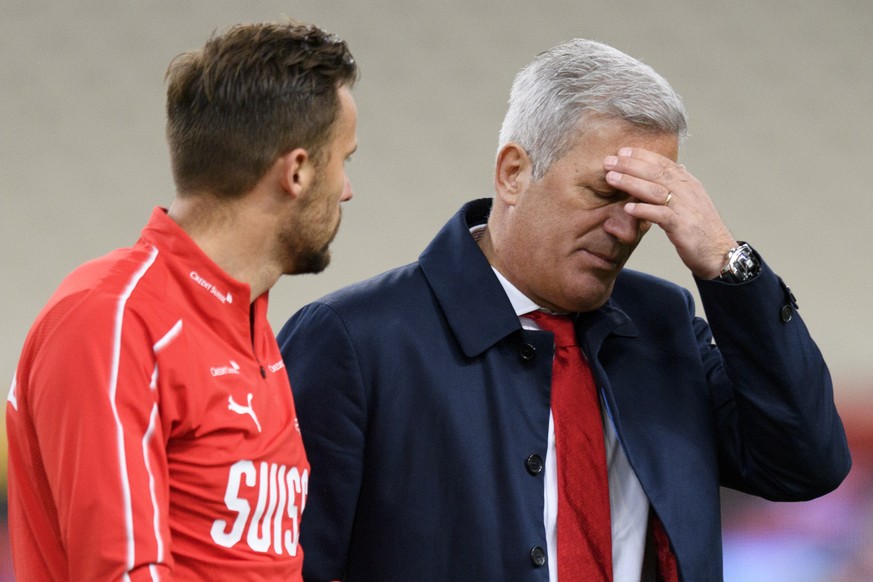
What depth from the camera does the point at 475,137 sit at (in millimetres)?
2953

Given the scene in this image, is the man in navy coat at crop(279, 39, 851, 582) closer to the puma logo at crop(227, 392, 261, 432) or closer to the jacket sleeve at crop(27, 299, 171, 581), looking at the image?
the puma logo at crop(227, 392, 261, 432)

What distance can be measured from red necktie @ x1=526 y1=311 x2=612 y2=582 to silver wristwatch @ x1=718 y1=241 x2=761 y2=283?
212mm

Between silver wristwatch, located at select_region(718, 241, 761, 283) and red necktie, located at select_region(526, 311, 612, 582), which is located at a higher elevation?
silver wristwatch, located at select_region(718, 241, 761, 283)

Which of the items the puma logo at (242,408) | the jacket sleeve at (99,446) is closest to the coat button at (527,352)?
the puma logo at (242,408)

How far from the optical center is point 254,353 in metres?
1.22

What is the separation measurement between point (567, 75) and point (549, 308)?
0.29m

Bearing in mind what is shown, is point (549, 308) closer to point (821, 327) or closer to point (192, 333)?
point (192, 333)

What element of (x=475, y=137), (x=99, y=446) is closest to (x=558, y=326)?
(x=99, y=446)

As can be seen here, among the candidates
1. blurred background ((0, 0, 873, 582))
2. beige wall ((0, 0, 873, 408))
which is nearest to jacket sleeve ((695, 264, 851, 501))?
blurred background ((0, 0, 873, 582))

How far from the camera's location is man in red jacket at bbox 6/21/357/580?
1003mm

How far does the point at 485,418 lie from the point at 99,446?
1.90 ft

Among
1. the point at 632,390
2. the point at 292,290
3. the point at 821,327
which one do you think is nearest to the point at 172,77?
the point at 632,390

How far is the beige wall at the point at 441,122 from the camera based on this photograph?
2.81 m

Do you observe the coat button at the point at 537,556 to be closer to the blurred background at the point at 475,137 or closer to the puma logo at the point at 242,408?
the puma logo at the point at 242,408
